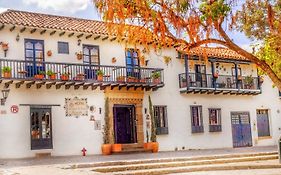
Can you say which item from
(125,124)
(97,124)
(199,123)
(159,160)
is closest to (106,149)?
(97,124)

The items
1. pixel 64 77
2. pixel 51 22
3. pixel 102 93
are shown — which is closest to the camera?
pixel 64 77

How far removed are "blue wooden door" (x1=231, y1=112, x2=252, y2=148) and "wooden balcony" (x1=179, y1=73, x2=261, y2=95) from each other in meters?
1.55

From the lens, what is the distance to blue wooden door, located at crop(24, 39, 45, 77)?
23.0 meters

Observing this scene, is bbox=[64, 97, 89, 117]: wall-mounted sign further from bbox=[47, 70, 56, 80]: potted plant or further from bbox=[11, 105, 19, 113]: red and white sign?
bbox=[11, 105, 19, 113]: red and white sign

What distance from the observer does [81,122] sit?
24641 mm

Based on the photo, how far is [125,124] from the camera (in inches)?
1078

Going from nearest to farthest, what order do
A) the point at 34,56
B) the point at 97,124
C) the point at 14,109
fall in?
1. the point at 14,109
2. the point at 34,56
3. the point at 97,124

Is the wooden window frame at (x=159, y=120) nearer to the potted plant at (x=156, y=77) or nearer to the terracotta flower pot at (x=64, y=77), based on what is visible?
the potted plant at (x=156, y=77)

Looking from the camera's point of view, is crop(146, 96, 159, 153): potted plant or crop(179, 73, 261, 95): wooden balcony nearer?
crop(146, 96, 159, 153): potted plant

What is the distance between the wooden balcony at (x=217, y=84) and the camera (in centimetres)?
2875

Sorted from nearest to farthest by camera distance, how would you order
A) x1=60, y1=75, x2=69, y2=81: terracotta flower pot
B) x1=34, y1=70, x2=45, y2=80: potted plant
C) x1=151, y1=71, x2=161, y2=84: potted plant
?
x1=34, y1=70, x2=45, y2=80: potted plant
x1=60, y1=75, x2=69, y2=81: terracotta flower pot
x1=151, y1=71, x2=161, y2=84: potted plant

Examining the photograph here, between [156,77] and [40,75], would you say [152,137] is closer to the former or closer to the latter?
[156,77]

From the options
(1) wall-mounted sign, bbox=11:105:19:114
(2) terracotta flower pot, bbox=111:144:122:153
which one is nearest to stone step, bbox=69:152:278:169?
(2) terracotta flower pot, bbox=111:144:122:153

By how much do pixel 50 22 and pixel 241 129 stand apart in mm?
14277
